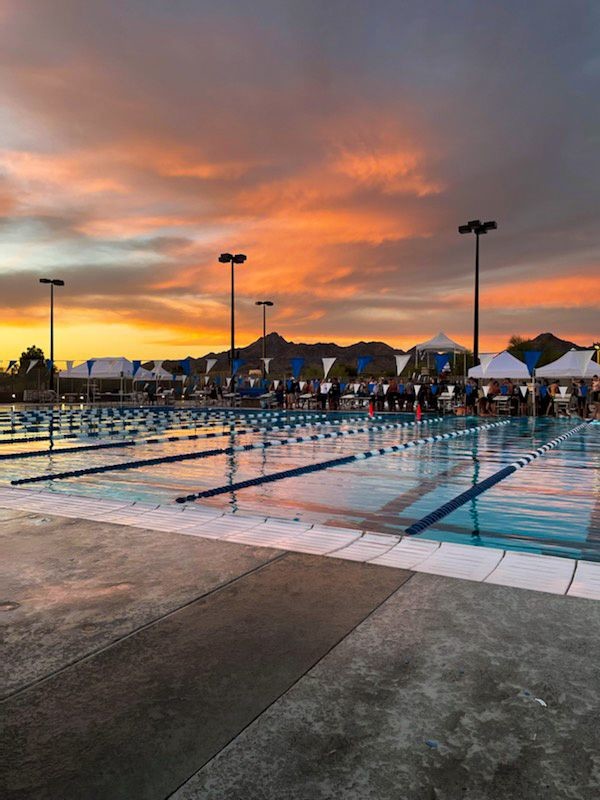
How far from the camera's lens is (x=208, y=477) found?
8.06 m

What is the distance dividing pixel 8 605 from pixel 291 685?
5.17ft

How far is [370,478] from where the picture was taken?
26.1 feet

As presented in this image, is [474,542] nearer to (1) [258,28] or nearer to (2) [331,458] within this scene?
(2) [331,458]

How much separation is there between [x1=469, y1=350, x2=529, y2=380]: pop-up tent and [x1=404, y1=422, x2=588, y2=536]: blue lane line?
26.8 ft

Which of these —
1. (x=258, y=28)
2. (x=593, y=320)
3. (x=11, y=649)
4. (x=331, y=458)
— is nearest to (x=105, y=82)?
(x=258, y=28)

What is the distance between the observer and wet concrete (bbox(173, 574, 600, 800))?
160 centimetres

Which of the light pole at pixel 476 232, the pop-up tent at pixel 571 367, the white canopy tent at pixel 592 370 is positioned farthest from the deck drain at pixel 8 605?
the light pole at pixel 476 232

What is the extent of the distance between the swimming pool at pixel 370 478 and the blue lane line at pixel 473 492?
0.09m

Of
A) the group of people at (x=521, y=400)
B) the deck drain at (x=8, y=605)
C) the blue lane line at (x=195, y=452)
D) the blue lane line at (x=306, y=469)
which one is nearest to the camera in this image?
the deck drain at (x=8, y=605)

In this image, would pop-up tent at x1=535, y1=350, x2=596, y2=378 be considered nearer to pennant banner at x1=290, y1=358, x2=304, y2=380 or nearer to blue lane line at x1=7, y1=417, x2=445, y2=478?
blue lane line at x1=7, y1=417, x2=445, y2=478

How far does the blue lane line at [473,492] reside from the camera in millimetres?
5150

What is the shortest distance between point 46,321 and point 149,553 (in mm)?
40018

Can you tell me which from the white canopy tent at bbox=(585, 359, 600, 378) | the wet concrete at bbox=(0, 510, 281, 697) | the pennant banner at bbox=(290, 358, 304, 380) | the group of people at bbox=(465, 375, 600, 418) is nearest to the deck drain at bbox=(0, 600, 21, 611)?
the wet concrete at bbox=(0, 510, 281, 697)

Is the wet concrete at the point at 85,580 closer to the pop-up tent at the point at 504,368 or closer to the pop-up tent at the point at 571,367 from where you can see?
the pop-up tent at the point at 504,368
